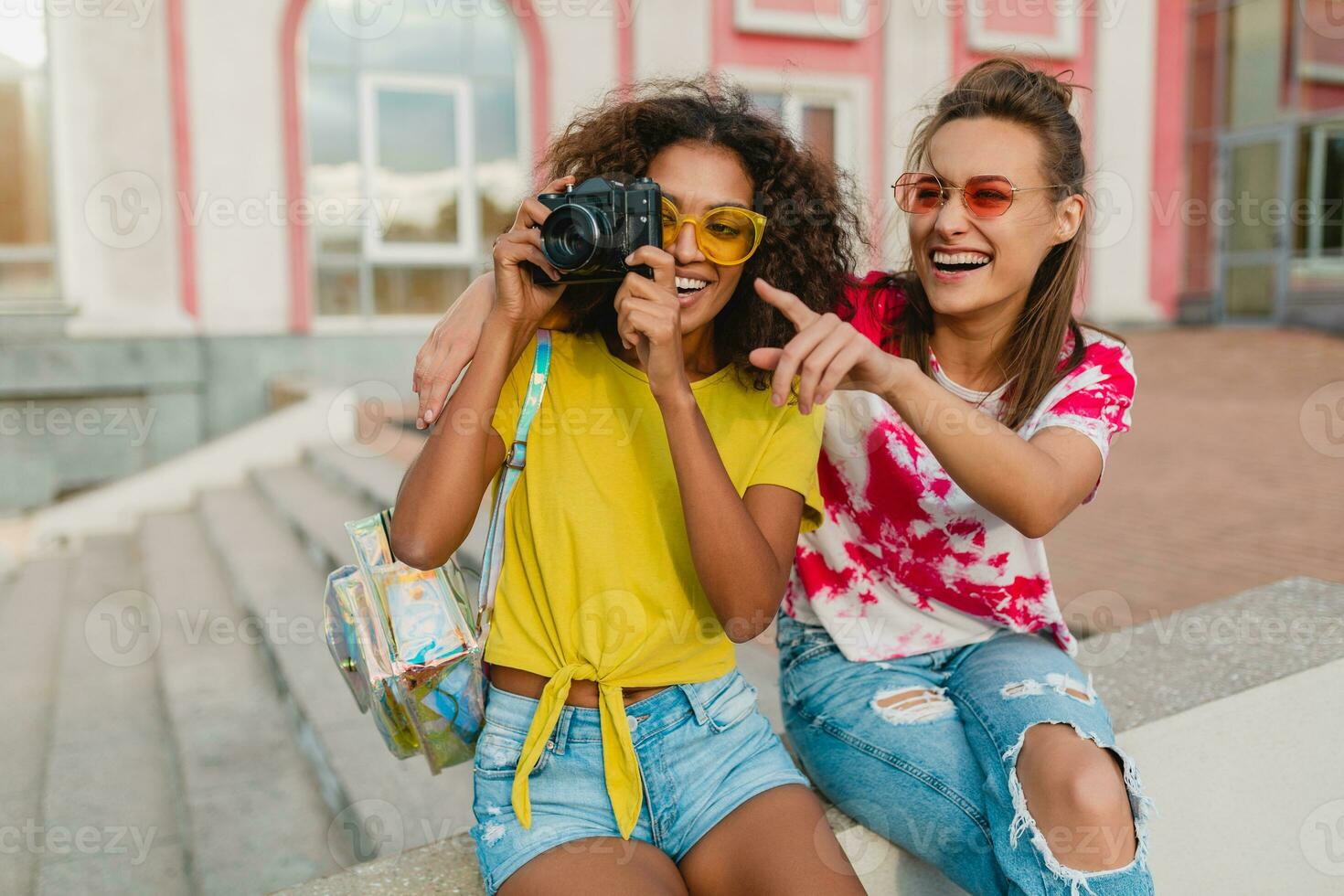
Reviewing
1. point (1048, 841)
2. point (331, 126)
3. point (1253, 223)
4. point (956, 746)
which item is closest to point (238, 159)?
point (331, 126)

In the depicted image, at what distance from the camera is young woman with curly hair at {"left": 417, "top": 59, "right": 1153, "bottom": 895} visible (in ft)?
4.87

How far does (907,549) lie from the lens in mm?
1870

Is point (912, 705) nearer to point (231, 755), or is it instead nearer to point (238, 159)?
point (231, 755)

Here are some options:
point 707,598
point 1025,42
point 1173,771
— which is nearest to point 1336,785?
point 1173,771

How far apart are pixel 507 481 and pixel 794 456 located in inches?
18.0

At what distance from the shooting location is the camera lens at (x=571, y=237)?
1.43 m

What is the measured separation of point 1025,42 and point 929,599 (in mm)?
10751

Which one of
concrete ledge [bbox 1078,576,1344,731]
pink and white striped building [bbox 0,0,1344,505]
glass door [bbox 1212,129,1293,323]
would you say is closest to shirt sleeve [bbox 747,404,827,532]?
concrete ledge [bbox 1078,576,1344,731]

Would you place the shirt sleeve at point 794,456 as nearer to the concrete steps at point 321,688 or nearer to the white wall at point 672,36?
the concrete steps at point 321,688

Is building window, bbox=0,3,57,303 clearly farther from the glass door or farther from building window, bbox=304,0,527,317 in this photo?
the glass door

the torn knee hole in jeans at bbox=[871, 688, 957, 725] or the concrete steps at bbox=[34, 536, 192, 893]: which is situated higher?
the torn knee hole in jeans at bbox=[871, 688, 957, 725]

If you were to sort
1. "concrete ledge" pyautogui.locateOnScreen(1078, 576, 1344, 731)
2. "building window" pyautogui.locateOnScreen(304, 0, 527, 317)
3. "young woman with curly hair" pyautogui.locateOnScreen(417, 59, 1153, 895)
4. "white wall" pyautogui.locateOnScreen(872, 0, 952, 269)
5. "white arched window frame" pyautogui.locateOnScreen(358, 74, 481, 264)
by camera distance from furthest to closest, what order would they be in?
"white wall" pyautogui.locateOnScreen(872, 0, 952, 269), "white arched window frame" pyautogui.locateOnScreen(358, 74, 481, 264), "building window" pyautogui.locateOnScreen(304, 0, 527, 317), "concrete ledge" pyautogui.locateOnScreen(1078, 576, 1344, 731), "young woman with curly hair" pyautogui.locateOnScreen(417, 59, 1153, 895)

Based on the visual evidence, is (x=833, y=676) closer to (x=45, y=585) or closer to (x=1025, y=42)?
Result: (x=45, y=585)

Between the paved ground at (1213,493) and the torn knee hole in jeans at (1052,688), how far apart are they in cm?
216
